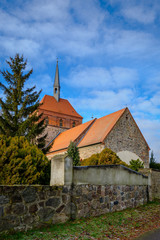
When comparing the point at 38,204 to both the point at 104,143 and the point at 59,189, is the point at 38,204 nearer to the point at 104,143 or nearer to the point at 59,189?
the point at 59,189

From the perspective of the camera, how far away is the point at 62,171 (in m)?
6.36

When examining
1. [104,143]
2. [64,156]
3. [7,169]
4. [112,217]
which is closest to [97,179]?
[112,217]

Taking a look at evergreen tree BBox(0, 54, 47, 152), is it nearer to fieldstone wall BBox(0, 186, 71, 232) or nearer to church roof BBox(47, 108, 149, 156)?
church roof BBox(47, 108, 149, 156)

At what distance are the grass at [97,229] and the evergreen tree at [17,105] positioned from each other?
38.5 feet

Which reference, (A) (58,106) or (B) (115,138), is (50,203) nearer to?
(B) (115,138)

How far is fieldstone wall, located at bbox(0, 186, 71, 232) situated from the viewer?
4859 millimetres

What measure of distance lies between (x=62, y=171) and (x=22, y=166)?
4.76 ft

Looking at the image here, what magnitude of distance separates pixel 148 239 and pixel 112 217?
6.81ft

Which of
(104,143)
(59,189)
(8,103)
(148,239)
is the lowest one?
(148,239)

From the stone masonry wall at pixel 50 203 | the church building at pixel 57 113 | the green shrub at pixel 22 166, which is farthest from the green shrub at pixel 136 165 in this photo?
the church building at pixel 57 113

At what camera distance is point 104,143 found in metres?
23.4

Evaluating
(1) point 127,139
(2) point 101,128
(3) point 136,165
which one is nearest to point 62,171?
(3) point 136,165

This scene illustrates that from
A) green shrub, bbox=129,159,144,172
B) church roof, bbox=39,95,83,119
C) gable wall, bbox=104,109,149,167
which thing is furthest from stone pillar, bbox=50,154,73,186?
church roof, bbox=39,95,83,119

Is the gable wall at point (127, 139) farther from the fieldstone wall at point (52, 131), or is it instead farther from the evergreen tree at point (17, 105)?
the fieldstone wall at point (52, 131)
